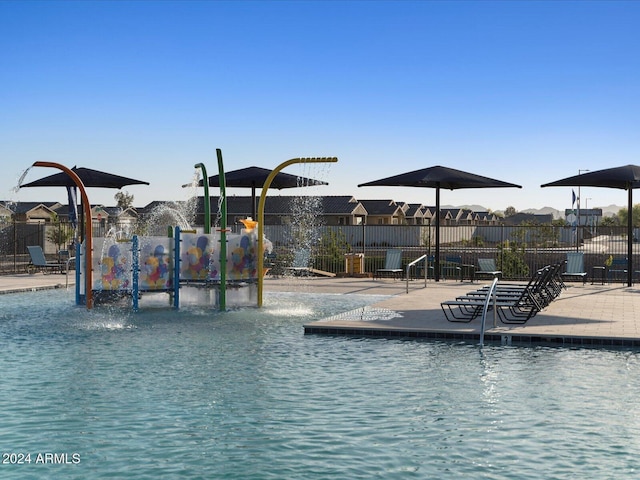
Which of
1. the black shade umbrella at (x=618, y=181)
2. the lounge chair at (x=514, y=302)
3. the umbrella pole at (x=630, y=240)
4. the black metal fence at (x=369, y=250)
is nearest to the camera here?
the lounge chair at (x=514, y=302)

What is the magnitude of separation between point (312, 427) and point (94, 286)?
949cm

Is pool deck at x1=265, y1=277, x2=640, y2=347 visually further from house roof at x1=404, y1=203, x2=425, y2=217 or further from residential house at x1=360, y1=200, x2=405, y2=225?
house roof at x1=404, y1=203, x2=425, y2=217

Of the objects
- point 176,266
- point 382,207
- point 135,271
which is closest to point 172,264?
point 176,266

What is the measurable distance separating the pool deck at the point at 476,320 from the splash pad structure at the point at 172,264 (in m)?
2.87

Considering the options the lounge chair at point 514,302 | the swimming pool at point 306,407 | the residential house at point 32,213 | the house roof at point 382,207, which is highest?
the house roof at point 382,207

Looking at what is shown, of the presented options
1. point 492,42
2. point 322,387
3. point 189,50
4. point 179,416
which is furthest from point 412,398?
point 492,42

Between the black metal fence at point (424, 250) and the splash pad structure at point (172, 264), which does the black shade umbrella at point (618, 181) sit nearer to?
the black metal fence at point (424, 250)

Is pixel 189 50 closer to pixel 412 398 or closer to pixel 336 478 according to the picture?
pixel 412 398

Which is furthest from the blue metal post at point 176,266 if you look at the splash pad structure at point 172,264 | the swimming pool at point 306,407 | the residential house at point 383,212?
the residential house at point 383,212

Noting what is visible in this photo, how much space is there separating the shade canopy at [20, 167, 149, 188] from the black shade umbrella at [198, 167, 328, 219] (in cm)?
300

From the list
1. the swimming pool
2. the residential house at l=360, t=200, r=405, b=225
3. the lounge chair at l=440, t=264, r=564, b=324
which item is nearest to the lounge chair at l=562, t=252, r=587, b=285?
the lounge chair at l=440, t=264, r=564, b=324

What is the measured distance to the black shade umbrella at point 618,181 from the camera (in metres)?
19.2

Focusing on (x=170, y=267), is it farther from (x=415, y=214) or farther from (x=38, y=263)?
(x=415, y=214)

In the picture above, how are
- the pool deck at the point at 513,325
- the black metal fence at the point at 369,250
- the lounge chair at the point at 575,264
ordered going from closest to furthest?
the pool deck at the point at 513,325 → the lounge chair at the point at 575,264 → the black metal fence at the point at 369,250
